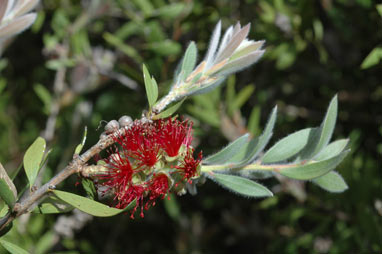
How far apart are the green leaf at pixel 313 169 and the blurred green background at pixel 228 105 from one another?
0.59m

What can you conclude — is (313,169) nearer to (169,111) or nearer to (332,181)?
(332,181)

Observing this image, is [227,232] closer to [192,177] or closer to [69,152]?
[69,152]

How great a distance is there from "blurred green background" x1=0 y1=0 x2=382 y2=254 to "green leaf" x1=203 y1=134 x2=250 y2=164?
0.52 metres

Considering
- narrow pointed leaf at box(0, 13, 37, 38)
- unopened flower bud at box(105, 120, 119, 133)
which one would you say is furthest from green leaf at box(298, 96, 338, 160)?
narrow pointed leaf at box(0, 13, 37, 38)

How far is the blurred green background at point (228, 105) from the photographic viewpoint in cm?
176

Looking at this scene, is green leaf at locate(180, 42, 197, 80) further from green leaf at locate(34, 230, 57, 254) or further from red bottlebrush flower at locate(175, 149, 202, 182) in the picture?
green leaf at locate(34, 230, 57, 254)

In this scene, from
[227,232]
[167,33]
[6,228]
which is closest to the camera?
[6,228]

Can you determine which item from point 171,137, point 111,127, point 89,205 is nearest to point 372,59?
point 171,137

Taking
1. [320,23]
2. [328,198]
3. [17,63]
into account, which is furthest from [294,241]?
[17,63]

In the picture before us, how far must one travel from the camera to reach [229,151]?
0.99 m

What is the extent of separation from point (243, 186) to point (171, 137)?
0.19 m

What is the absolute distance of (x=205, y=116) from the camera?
1.85 meters

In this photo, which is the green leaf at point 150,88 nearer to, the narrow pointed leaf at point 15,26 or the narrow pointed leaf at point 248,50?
the narrow pointed leaf at point 248,50

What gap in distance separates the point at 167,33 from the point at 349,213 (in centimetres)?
107
